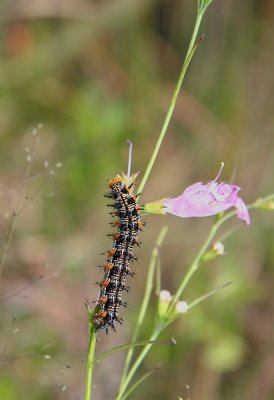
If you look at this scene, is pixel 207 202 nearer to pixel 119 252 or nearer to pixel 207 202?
pixel 207 202

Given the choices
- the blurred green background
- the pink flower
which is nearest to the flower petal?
the pink flower

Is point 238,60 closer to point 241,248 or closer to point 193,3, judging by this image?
point 193,3

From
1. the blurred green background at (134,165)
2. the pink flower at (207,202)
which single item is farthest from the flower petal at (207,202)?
the blurred green background at (134,165)

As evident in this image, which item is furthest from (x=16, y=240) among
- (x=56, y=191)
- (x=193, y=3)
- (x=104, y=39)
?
(x=193, y=3)

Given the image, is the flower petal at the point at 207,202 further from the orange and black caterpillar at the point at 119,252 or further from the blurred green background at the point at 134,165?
the blurred green background at the point at 134,165

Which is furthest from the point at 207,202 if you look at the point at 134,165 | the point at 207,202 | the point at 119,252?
the point at 134,165

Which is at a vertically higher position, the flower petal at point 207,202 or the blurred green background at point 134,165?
the blurred green background at point 134,165
